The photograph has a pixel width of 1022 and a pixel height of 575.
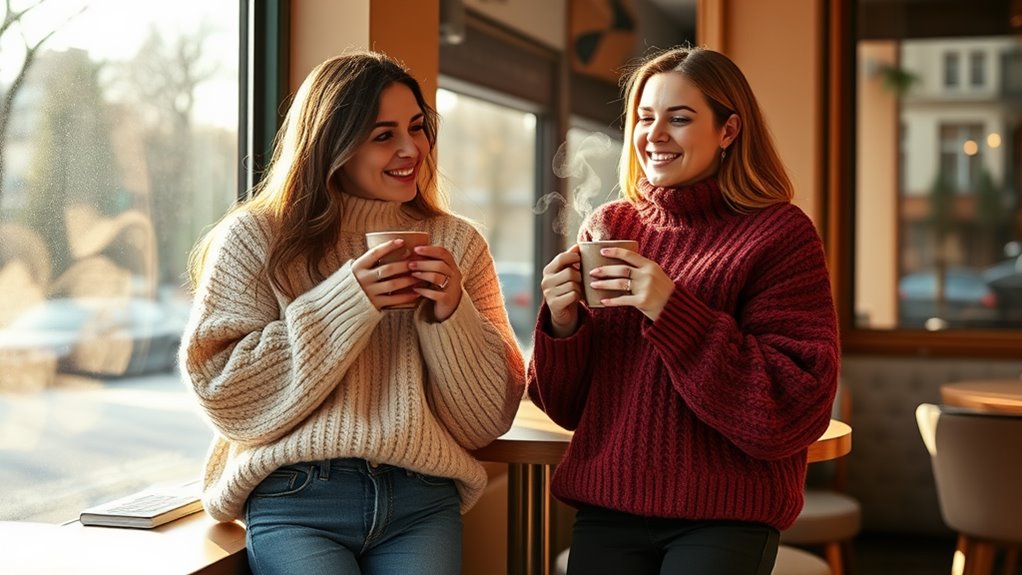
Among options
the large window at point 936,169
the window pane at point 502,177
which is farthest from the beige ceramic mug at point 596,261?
the large window at point 936,169

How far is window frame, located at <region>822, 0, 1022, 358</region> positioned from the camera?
Result: 4.93 m

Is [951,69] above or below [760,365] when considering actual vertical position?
above

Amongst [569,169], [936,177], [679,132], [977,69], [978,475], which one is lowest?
[978,475]

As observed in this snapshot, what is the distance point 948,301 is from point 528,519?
11.5ft

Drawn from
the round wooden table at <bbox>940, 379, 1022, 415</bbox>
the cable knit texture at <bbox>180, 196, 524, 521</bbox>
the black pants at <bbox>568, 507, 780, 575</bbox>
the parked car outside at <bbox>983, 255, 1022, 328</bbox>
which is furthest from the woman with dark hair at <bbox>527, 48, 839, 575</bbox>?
the parked car outside at <bbox>983, 255, 1022, 328</bbox>

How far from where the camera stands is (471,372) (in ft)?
6.00

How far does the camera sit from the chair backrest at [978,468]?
288 cm

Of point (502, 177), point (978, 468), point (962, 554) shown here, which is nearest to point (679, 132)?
point (978, 468)

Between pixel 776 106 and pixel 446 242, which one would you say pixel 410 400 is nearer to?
pixel 446 242

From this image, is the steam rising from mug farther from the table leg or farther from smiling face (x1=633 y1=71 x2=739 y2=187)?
smiling face (x1=633 y1=71 x2=739 y2=187)

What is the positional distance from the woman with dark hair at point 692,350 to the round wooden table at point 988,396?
1.58 metres

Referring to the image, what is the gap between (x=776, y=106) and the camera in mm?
4539

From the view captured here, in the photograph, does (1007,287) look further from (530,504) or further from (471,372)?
(471,372)

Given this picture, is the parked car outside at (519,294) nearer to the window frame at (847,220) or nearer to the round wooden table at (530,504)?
the window frame at (847,220)
